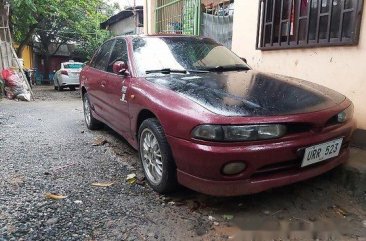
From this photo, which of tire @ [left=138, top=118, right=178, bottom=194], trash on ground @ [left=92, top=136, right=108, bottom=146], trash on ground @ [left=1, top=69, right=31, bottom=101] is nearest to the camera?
tire @ [left=138, top=118, right=178, bottom=194]

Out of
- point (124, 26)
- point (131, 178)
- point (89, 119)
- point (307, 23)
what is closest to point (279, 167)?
point (131, 178)

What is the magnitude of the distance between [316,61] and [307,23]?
1.71 feet

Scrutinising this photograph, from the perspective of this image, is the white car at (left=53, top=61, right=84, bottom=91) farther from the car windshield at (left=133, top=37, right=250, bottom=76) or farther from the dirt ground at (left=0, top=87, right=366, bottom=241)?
the car windshield at (left=133, top=37, right=250, bottom=76)

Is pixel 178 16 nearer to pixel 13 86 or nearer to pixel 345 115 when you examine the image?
pixel 13 86

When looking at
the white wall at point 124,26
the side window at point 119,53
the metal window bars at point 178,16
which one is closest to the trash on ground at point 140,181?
the side window at point 119,53

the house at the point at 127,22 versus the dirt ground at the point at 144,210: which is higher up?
the house at the point at 127,22

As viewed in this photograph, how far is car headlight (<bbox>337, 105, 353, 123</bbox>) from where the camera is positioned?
8.89ft

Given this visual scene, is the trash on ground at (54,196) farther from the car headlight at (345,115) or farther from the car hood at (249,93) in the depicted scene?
the car headlight at (345,115)

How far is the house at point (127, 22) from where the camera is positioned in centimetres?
1570

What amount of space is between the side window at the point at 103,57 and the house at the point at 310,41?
89.2 inches

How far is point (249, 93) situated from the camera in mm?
2740

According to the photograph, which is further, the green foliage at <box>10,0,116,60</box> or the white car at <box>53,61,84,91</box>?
the white car at <box>53,61,84,91</box>

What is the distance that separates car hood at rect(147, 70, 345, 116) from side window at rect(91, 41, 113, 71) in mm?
1508

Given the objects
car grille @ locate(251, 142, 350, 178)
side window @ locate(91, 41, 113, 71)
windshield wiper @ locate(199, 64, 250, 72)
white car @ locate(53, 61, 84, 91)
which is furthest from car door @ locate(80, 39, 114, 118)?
white car @ locate(53, 61, 84, 91)
